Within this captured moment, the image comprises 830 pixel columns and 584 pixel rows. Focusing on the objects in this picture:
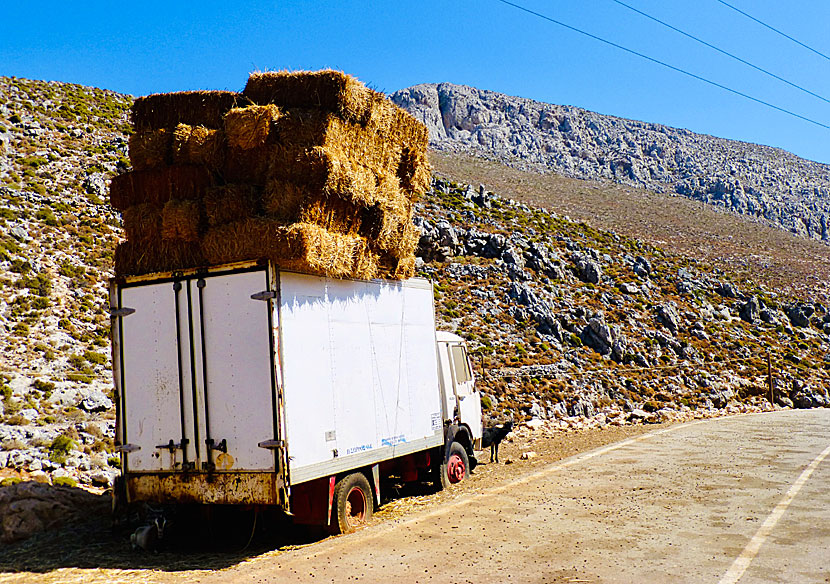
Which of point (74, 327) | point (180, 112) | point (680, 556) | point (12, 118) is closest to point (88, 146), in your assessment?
point (12, 118)

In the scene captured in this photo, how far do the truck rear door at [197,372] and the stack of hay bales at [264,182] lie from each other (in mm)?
483

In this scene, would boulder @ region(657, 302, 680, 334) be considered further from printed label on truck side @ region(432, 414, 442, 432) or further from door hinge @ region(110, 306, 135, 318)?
door hinge @ region(110, 306, 135, 318)

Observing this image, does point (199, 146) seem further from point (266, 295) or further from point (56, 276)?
point (56, 276)

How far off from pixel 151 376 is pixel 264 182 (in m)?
2.93

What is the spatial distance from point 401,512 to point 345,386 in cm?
285

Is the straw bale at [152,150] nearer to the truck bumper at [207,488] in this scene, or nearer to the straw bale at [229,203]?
the straw bale at [229,203]

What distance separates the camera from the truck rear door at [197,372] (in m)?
8.32

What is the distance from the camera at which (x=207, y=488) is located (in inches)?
335

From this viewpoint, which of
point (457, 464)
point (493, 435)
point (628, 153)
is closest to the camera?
point (457, 464)

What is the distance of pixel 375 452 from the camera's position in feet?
32.8

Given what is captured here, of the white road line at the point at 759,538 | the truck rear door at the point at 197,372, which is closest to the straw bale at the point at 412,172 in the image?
the truck rear door at the point at 197,372

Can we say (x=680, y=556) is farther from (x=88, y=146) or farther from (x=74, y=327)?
(x=88, y=146)

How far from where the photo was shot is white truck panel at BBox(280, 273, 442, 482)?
8.54 meters

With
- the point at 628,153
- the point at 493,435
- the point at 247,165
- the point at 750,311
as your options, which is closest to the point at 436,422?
the point at 493,435
